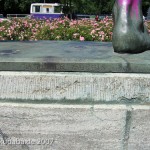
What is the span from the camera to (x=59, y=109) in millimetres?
2811

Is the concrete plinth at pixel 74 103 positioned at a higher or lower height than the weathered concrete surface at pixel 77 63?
lower

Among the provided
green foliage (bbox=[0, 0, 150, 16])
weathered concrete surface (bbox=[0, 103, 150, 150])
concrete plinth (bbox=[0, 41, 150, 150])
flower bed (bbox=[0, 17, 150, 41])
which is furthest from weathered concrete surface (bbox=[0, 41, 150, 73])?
green foliage (bbox=[0, 0, 150, 16])

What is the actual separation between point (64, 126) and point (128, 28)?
0.97 m

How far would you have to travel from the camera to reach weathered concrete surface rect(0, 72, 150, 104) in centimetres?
282

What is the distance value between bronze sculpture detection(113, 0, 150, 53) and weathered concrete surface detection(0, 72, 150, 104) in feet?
1.14

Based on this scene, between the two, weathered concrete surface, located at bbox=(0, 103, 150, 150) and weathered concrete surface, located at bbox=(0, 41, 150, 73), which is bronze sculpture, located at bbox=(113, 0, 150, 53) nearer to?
weathered concrete surface, located at bbox=(0, 41, 150, 73)

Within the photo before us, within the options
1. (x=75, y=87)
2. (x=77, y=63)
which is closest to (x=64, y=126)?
(x=75, y=87)

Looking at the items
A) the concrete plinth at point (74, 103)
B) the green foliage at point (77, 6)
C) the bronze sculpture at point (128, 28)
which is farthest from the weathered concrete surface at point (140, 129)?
the green foliage at point (77, 6)

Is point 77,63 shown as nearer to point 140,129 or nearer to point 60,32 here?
point 140,129

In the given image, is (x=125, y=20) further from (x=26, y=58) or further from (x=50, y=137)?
(x=50, y=137)

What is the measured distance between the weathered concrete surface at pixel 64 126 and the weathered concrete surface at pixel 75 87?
8cm

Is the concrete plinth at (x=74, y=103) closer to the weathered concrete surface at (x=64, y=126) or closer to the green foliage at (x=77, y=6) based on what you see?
the weathered concrete surface at (x=64, y=126)

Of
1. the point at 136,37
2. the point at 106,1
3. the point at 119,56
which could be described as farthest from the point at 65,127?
the point at 106,1

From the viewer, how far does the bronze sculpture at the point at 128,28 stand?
303cm
